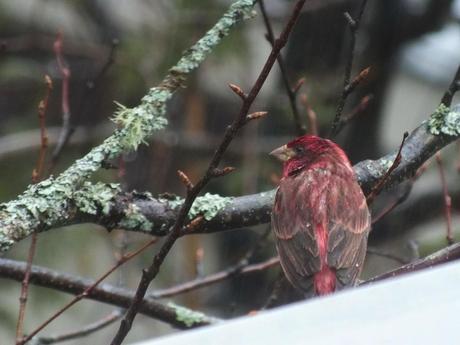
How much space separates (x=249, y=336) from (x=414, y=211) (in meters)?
5.43

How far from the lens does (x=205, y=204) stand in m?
3.54

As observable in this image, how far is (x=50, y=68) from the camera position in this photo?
25.7 ft

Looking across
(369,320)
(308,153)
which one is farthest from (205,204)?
(369,320)

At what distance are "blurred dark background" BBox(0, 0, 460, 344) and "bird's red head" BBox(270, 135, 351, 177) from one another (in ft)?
4.91

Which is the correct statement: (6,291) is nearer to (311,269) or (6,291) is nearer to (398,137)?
(311,269)

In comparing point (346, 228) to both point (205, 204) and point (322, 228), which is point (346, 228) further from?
point (205, 204)

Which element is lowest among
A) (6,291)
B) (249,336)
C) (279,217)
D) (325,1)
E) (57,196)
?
(249,336)

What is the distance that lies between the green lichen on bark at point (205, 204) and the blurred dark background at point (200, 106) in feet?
8.73

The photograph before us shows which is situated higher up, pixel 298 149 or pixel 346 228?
pixel 298 149

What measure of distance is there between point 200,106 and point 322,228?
3.63 metres

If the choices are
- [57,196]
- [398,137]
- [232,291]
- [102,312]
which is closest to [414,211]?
[232,291]

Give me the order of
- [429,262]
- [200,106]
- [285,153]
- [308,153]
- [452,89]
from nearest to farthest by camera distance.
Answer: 1. [429,262]
2. [452,89]
3. [308,153]
4. [285,153]
5. [200,106]

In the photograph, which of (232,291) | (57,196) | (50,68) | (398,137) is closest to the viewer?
(57,196)

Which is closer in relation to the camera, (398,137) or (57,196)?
(57,196)
